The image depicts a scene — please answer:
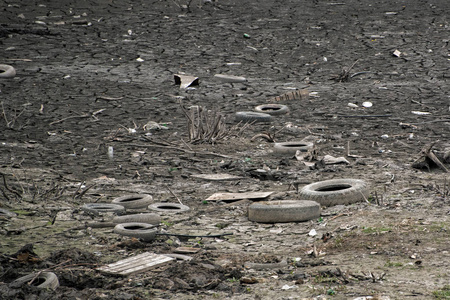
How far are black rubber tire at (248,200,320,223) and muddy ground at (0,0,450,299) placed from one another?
12cm

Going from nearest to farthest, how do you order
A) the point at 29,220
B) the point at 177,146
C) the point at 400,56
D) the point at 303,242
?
the point at 303,242 → the point at 29,220 → the point at 177,146 → the point at 400,56

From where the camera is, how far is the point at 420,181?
578 cm

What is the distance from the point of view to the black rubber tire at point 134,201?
5289mm

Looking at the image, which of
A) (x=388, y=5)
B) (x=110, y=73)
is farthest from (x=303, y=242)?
(x=388, y=5)

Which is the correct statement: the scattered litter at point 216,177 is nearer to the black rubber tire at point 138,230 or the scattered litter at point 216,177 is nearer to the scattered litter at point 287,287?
the black rubber tire at point 138,230

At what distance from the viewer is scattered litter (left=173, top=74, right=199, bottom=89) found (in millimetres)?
10250

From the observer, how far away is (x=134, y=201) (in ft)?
17.4

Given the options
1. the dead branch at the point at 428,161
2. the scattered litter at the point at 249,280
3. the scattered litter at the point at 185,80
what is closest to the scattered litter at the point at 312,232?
the scattered litter at the point at 249,280

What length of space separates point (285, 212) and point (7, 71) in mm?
7080

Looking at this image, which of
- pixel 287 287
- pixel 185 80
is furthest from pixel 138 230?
pixel 185 80

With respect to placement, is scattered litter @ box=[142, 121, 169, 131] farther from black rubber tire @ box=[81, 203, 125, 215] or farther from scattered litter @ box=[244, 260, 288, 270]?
scattered litter @ box=[244, 260, 288, 270]

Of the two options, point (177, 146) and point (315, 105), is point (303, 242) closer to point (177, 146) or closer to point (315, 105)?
point (177, 146)

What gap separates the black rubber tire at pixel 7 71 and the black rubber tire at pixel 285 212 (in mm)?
6788

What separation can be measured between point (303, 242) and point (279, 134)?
368cm
